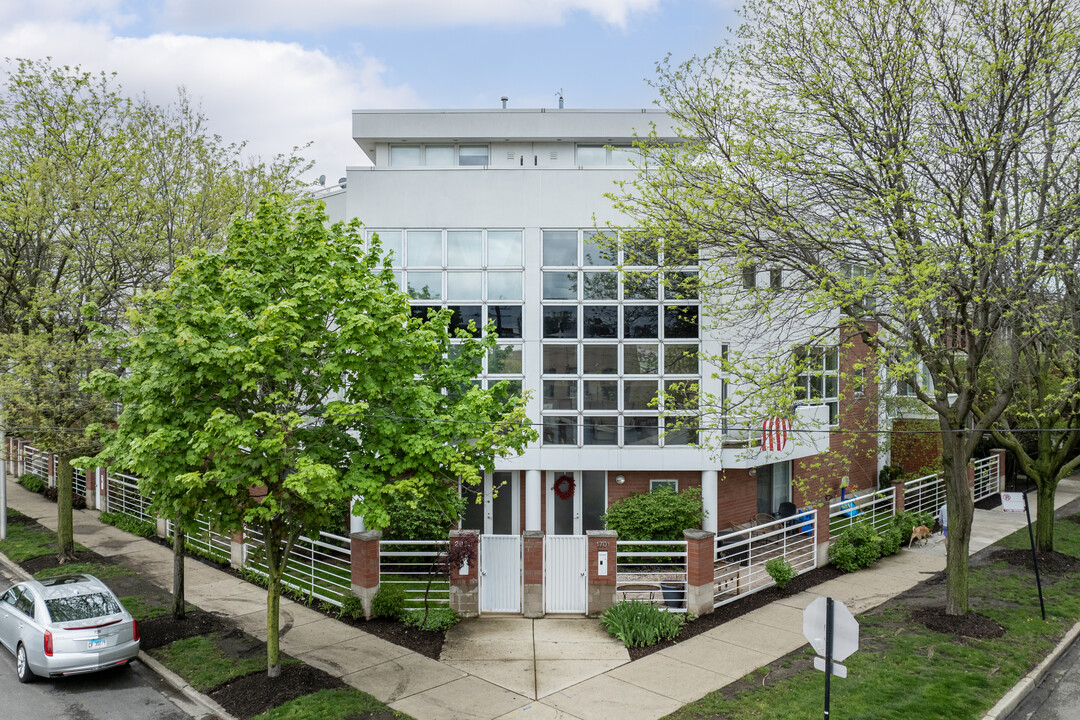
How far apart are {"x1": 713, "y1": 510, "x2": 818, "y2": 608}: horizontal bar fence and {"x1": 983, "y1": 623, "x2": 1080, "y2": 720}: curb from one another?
4.80 meters

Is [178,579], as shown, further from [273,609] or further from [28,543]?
[28,543]

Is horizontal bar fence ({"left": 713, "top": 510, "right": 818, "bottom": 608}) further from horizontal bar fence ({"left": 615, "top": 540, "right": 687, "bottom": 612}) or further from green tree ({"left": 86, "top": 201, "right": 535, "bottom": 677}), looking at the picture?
green tree ({"left": 86, "top": 201, "right": 535, "bottom": 677})

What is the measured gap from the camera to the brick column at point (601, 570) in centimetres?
1435

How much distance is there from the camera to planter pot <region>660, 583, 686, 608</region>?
47.4ft

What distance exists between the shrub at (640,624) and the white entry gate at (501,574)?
1934 mm

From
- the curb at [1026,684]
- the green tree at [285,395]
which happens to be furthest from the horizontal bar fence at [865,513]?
the green tree at [285,395]

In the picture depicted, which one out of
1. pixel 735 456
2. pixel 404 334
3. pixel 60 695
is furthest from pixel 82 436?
pixel 735 456

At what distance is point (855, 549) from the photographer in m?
17.7

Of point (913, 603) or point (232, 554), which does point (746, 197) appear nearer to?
point (913, 603)

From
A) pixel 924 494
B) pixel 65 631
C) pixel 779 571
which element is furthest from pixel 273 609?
pixel 924 494

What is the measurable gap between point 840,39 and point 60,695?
685 inches

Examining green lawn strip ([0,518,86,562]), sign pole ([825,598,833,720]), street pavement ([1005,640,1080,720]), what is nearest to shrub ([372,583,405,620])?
sign pole ([825,598,833,720])

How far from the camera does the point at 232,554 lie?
61.2 feet

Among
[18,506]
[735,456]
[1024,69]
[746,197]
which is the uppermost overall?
[1024,69]
